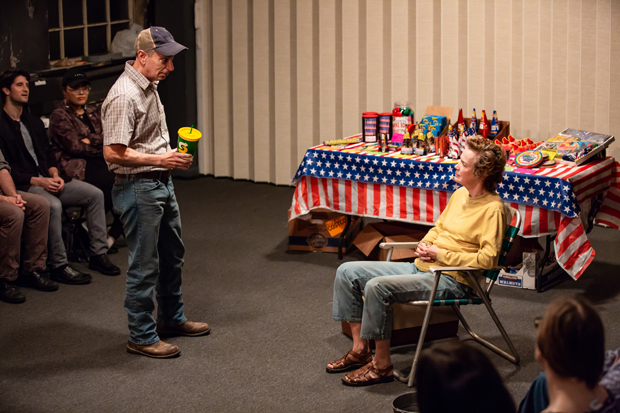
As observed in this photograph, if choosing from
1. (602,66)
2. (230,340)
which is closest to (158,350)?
(230,340)

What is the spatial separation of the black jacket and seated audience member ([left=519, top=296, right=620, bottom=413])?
4.04 m

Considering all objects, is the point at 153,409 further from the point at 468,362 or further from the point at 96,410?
the point at 468,362

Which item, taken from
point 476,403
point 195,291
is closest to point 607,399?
point 476,403

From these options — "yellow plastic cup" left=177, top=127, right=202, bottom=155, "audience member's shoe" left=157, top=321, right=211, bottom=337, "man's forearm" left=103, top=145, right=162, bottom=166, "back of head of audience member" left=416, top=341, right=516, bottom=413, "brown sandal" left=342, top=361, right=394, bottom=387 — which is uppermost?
"yellow plastic cup" left=177, top=127, right=202, bottom=155

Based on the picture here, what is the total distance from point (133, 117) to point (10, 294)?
1796mm

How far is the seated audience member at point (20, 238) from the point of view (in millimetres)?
4406

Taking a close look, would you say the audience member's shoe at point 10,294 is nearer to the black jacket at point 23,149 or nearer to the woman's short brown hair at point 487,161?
the black jacket at point 23,149

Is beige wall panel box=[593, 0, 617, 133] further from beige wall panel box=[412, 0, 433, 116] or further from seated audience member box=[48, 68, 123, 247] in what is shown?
seated audience member box=[48, 68, 123, 247]

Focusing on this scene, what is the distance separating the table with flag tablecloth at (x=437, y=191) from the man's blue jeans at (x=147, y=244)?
158 cm

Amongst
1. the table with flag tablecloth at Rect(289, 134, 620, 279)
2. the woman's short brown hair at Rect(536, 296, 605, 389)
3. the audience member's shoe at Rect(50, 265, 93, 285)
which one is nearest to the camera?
the woman's short brown hair at Rect(536, 296, 605, 389)

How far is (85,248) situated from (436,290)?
294cm

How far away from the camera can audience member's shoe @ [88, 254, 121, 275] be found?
4.90 m

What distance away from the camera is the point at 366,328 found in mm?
3221

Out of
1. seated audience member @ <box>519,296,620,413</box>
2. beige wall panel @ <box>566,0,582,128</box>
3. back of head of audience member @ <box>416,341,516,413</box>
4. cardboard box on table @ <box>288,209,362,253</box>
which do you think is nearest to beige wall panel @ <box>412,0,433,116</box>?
beige wall panel @ <box>566,0,582,128</box>
